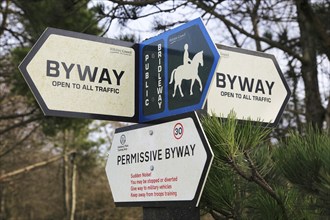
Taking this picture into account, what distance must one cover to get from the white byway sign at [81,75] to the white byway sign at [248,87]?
40 centimetres

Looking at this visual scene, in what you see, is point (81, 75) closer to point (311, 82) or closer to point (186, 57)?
point (186, 57)

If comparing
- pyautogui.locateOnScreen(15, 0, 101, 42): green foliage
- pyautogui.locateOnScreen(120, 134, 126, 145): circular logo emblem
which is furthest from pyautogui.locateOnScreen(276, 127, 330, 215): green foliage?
pyautogui.locateOnScreen(15, 0, 101, 42): green foliage

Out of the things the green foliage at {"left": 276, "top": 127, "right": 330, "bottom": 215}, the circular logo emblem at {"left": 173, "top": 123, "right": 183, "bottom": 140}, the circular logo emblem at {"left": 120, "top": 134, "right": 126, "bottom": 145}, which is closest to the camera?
the green foliage at {"left": 276, "top": 127, "right": 330, "bottom": 215}

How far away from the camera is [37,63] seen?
2211 millimetres

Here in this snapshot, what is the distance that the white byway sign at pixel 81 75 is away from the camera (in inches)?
86.9

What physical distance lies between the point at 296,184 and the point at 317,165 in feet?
0.45

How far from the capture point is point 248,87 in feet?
8.24

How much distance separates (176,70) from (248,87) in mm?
456

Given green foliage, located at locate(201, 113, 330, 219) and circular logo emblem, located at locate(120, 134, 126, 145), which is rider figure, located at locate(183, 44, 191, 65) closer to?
green foliage, located at locate(201, 113, 330, 219)

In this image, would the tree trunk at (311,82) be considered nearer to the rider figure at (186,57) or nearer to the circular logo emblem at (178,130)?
the rider figure at (186,57)

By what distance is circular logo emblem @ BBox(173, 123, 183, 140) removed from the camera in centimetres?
205

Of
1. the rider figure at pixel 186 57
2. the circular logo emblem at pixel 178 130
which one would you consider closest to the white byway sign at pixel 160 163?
the circular logo emblem at pixel 178 130

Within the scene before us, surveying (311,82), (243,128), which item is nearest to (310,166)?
(243,128)

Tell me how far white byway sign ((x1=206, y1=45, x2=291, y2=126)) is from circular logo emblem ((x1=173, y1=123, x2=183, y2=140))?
0.30 m
